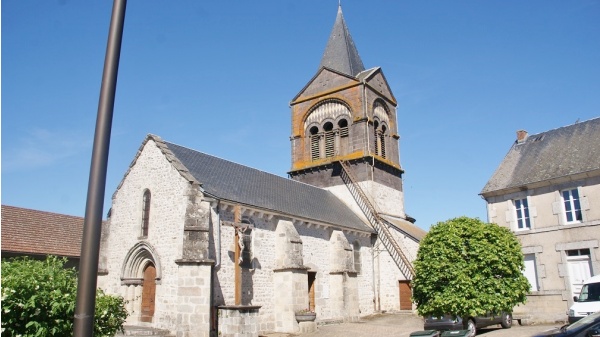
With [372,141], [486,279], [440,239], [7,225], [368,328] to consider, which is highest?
[372,141]

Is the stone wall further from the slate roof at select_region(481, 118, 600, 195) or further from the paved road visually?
the slate roof at select_region(481, 118, 600, 195)

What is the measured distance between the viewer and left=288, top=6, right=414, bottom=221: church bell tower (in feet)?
96.5

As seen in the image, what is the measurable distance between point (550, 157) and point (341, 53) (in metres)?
15.6

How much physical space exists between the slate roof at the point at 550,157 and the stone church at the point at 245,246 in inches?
233

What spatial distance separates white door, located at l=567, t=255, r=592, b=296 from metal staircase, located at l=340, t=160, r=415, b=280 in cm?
680

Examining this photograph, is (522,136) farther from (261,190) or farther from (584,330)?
(584,330)

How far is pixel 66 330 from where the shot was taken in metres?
7.59

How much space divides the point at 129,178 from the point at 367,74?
17264 millimetres

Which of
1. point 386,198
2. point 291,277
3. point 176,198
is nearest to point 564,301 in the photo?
point 291,277

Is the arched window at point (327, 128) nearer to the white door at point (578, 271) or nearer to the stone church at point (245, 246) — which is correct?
the stone church at point (245, 246)

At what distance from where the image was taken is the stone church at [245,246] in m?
16.2

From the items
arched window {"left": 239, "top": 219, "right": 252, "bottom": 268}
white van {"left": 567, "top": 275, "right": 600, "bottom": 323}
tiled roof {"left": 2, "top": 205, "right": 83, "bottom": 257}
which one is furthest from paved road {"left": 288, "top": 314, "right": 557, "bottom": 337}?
tiled roof {"left": 2, "top": 205, "right": 83, "bottom": 257}

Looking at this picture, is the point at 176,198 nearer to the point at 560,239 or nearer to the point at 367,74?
the point at 560,239

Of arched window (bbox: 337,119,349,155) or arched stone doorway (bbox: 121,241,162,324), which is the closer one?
arched stone doorway (bbox: 121,241,162,324)
